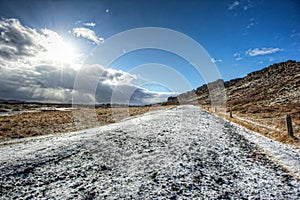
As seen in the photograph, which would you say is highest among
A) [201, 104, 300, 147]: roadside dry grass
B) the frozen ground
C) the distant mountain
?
the distant mountain

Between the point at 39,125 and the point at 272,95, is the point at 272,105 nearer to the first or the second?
the point at 272,95

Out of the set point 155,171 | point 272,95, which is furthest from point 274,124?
point 272,95

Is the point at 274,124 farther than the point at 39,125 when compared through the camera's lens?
No

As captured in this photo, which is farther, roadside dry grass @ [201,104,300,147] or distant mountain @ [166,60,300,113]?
distant mountain @ [166,60,300,113]

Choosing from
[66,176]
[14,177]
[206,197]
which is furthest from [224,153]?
[14,177]

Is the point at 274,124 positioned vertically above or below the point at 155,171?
above

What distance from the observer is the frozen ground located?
726cm

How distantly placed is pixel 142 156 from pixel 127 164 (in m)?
1.22

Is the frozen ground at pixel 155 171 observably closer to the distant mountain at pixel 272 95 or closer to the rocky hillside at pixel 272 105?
the rocky hillside at pixel 272 105

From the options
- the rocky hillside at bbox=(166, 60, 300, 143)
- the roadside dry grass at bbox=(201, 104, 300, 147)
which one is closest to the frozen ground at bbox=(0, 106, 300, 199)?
the roadside dry grass at bbox=(201, 104, 300, 147)

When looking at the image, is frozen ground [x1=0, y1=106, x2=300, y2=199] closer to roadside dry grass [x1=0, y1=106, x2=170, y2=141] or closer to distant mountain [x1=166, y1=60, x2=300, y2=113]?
roadside dry grass [x1=0, y1=106, x2=170, y2=141]

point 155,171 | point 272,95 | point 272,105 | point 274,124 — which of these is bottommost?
point 155,171

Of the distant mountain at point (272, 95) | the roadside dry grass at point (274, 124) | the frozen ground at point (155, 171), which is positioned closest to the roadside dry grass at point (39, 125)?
the frozen ground at point (155, 171)

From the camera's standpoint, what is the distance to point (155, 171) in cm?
874
